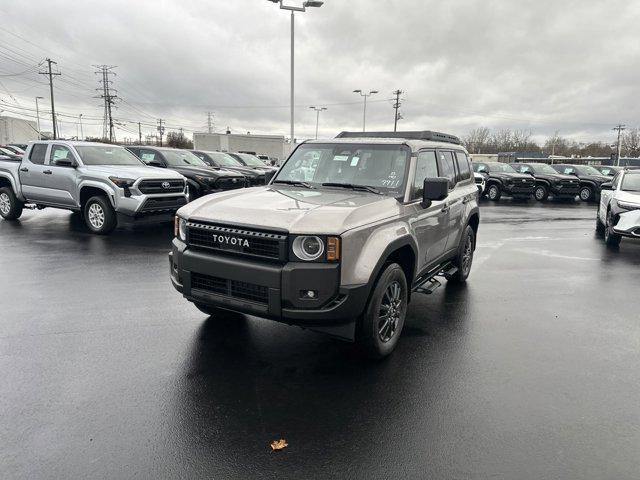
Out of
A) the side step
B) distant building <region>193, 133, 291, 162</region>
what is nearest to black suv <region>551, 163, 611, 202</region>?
the side step

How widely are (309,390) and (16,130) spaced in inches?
3656

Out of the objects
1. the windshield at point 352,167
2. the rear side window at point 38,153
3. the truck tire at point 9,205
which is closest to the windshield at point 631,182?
the windshield at point 352,167

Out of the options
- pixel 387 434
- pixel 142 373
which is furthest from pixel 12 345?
pixel 387 434

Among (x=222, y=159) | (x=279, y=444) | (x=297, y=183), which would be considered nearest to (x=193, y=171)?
(x=222, y=159)

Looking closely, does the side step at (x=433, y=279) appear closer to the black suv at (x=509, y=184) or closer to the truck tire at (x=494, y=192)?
the black suv at (x=509, y=184)

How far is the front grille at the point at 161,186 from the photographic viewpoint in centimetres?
955

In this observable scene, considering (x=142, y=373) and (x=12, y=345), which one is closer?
(x=142, y=373)

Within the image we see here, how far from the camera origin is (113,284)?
20.7 ft

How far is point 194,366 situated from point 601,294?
18.4ft

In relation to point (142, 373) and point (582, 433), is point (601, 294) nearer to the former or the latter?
point (582, 433)

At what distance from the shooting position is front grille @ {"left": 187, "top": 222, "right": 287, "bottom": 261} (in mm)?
3541

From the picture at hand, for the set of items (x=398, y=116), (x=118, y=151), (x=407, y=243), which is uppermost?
(x=398, y=116)

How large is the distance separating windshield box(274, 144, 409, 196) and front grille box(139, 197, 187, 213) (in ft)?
16.7

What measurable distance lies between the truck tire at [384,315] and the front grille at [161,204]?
6.83m
